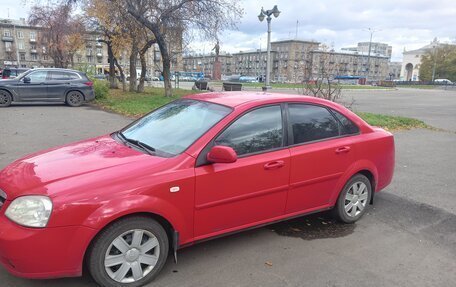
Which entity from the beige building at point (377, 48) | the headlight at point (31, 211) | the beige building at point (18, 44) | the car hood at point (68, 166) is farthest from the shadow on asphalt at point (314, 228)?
the beige building at point (377, 48)

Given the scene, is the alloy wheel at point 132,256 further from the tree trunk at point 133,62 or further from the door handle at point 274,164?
the tree trunk at point 133,62

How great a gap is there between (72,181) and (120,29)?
20249mm

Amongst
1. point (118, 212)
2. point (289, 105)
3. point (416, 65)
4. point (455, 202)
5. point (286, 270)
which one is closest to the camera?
point (118, 212)

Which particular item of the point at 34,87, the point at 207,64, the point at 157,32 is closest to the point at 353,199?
the point at 34,87

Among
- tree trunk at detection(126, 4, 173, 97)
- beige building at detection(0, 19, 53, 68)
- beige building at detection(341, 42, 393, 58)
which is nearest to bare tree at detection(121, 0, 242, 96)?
tree trunk at detection(126, 4, 173, 97)

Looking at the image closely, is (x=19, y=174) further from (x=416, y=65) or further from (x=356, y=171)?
(x=416, y=65)

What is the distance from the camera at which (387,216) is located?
4.78 m

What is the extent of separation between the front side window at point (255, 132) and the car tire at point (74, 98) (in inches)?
564

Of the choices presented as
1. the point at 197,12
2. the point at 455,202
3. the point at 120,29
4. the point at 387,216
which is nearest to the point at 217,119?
the point at 387,216

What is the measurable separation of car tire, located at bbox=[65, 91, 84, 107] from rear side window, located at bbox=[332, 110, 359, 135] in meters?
14.3

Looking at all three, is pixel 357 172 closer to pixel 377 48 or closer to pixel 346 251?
pixel 346 251

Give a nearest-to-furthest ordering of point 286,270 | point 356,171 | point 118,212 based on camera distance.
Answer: point 118,212, point 286,270, point 356,171

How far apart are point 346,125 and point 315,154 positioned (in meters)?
0.71

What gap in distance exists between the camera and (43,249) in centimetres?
272
